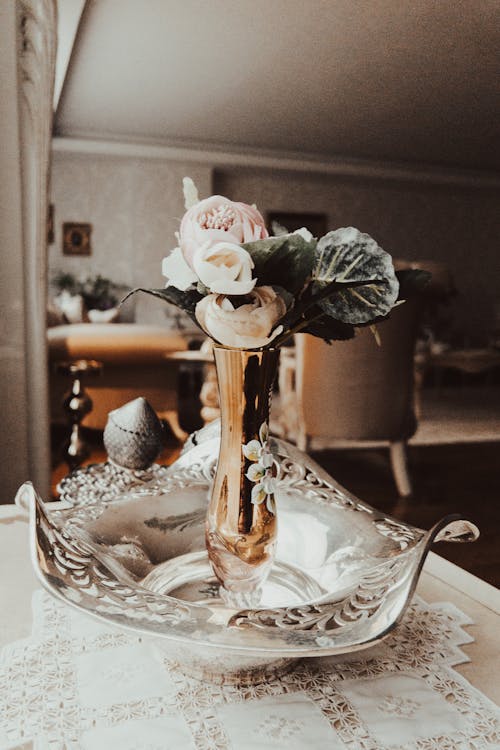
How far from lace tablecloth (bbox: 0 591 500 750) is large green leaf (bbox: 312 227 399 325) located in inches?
13.8

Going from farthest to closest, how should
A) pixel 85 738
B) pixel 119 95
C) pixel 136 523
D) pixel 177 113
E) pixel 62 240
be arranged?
pixel 62 240 < pixel 177 113 < pixel 119 95 < pixel 136 523 < pixel 85 738

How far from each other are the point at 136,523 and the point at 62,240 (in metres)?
7.33

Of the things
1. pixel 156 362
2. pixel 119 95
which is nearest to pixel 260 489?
pixel 156 362

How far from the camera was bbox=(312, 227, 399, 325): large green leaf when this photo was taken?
586mm

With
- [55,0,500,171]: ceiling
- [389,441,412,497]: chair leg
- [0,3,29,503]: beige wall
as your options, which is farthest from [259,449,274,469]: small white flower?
[55,0,500,171]: ceiling

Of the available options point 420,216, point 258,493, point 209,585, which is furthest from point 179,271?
point 420,216

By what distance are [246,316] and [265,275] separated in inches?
2.0

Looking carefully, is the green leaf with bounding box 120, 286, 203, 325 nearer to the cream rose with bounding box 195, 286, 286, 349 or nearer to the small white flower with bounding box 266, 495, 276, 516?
the cream rose with bounding box 195, 286, 286, 349

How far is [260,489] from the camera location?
615mm

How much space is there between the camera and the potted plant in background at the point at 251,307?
564 millimetres

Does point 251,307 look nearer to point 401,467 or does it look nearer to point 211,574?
point 211,574

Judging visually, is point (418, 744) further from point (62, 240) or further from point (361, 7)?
point (62, 240)

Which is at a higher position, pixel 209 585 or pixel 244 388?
pixel 244 388

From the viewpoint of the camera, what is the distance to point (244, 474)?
0.62m
